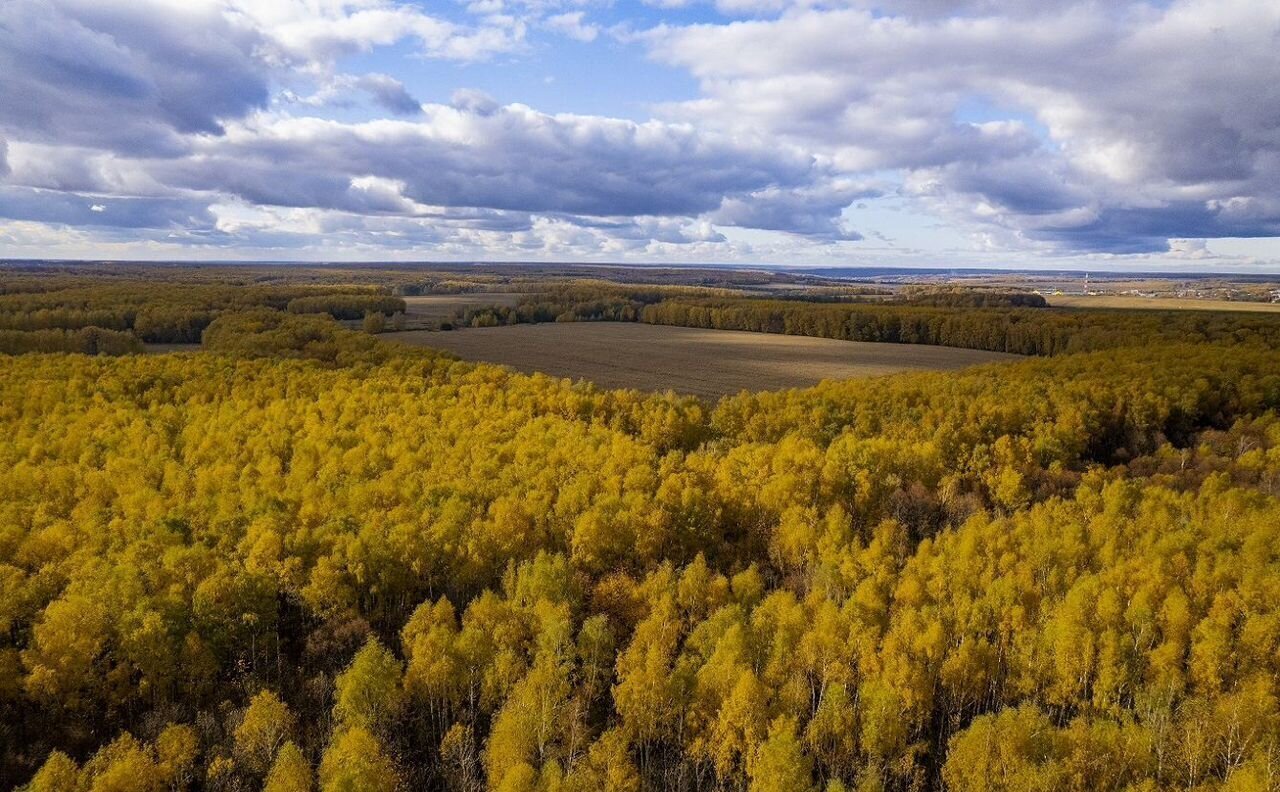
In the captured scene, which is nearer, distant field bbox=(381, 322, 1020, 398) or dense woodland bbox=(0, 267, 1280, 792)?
dense woodland bbox=(0, 267, 1280, 792)

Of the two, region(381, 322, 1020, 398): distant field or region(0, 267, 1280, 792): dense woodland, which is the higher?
region(381, 322, 1020, 398): distant field

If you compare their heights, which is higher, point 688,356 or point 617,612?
point 688,356

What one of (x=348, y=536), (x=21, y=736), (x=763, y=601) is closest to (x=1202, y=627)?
(x=763, y=601)

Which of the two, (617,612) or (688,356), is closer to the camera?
(617,612)
